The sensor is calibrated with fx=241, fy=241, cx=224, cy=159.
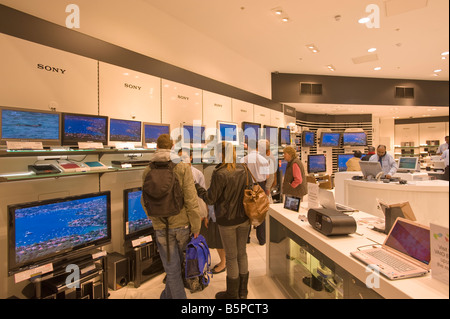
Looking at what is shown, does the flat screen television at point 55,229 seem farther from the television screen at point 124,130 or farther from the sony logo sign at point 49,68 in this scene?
the sony logo sign at point 49,68

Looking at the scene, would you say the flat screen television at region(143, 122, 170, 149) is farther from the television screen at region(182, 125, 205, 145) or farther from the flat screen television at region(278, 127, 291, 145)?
the flat screen television at region(278, 127, 291, 145)

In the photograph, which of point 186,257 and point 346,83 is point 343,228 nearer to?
point 186,257

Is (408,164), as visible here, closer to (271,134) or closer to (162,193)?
(271,134)

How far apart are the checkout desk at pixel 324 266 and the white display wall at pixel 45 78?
274 cm

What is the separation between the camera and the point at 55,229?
2.33 metres

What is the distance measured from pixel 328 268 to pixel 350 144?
9.64 meters

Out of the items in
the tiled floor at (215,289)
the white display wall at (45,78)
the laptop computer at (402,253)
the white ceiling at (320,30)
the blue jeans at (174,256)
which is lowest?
the tiled floor at (215,289)

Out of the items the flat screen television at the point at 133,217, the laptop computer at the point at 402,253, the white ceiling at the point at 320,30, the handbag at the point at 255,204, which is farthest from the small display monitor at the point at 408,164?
the flat screen television at the point at 133,217

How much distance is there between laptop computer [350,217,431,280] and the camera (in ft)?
4.76

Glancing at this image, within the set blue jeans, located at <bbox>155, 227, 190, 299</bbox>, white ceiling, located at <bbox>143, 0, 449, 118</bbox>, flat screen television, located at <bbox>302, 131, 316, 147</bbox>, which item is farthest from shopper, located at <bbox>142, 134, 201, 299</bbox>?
flat screen television, located at <bbox>302, 131, 316, 147</bbox>

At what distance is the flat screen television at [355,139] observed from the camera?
1035 cm

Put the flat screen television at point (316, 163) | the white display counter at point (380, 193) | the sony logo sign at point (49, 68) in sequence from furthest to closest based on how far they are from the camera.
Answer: the flat screen television at point (316, 163)
the white display counter at point (380, 193)
the sony logo sign at point (49, 68)

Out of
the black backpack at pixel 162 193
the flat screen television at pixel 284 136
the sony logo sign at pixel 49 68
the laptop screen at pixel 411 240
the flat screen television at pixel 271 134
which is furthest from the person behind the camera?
the flat screen television at pixel 284 136

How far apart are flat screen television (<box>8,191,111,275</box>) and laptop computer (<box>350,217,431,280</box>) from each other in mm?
2513
